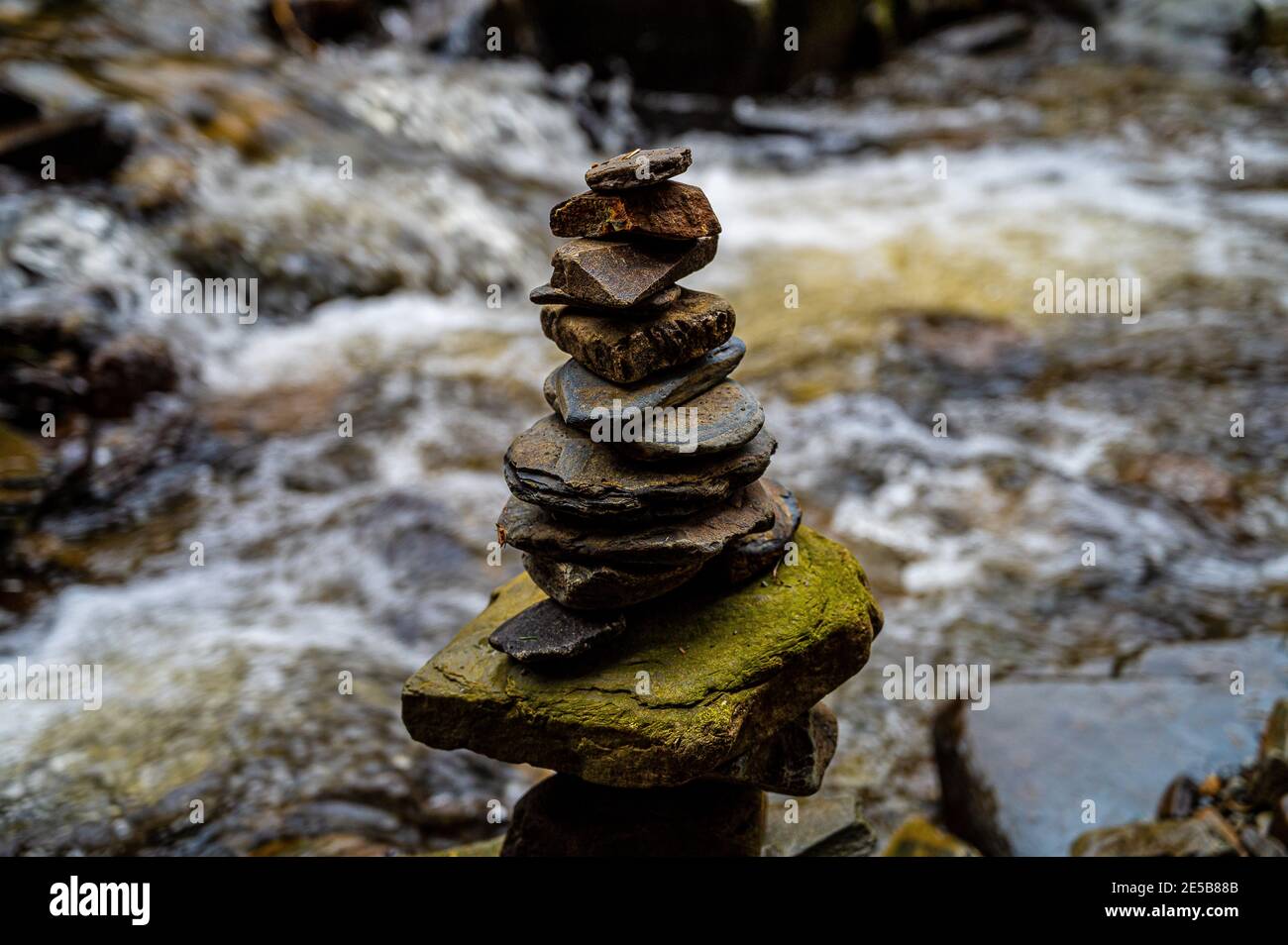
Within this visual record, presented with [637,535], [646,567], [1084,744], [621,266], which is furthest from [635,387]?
[1084,744]

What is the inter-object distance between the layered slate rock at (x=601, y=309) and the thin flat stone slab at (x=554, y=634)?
115 cm

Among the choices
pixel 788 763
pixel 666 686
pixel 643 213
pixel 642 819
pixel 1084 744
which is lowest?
pixel 1084 744

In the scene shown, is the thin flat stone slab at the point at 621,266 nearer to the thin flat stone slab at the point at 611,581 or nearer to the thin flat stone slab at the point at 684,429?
the thin flat stone slab at the point at 684,429

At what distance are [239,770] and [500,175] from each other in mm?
12532

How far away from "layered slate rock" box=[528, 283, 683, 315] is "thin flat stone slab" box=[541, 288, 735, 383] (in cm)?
3

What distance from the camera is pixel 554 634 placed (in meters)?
3.62

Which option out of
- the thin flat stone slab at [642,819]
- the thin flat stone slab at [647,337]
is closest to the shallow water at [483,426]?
the thin flat stone slab at [642,819]

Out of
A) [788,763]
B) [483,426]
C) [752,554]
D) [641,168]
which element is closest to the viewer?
[641,168]

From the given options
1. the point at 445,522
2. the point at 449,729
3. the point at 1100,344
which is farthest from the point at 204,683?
the point at 1100,344

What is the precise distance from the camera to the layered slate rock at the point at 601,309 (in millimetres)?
3605

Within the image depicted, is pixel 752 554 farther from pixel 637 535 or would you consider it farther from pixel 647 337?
pixel 647 337

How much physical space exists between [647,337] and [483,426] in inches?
272

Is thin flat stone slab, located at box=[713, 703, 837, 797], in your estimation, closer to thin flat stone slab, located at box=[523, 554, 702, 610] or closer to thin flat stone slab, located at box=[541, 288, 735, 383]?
thin flat stone slab, located at box=[523, 554, 702, 610]

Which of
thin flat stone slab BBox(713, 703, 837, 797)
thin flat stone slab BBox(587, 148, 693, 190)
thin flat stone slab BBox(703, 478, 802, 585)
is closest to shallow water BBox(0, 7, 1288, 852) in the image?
thin flat stone slab BBox(713, 703, 837, 797)
